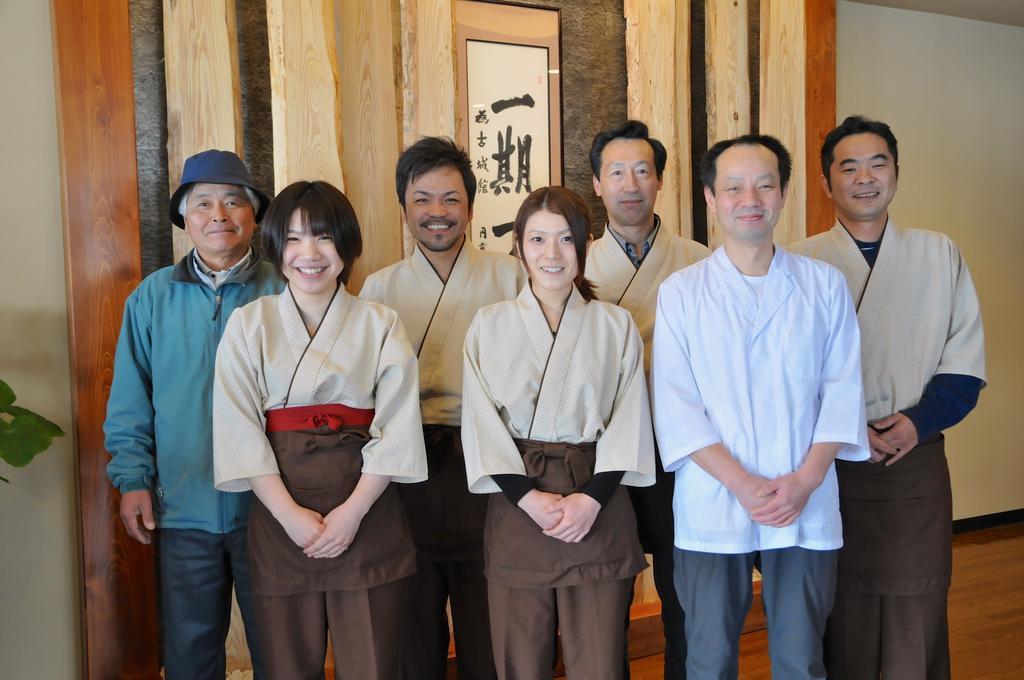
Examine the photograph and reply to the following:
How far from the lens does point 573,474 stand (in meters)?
2.04

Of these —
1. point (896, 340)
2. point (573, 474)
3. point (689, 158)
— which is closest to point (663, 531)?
point (573, 474)

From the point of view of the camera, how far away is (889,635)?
243cm

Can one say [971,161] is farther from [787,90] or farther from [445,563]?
[445,563]

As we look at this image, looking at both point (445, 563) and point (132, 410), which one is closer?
point (132, 410)

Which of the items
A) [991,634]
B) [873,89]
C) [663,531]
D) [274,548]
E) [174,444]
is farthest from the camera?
[873,89]

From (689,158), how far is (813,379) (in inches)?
68.9

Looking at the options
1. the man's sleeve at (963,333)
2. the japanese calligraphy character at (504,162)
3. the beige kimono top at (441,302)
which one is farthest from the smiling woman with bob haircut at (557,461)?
the japanese calligraphy character at (504,162)

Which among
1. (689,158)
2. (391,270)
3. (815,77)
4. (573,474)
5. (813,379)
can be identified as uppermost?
(815,77)

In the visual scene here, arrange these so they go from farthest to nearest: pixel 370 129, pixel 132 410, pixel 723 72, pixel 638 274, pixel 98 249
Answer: pixel 723 72 < pixel 370 129 < pixel 98 249 < pixel 638 274 < pixel 132 410

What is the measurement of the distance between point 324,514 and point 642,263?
1.22m

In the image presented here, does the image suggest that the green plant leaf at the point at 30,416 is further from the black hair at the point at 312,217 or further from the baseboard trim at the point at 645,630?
the baseboard trim at the point at 645,630

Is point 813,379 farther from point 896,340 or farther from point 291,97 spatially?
point 291,97

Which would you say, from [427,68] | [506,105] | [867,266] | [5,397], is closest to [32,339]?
[5,397]

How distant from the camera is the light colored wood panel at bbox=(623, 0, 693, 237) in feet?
11.2
